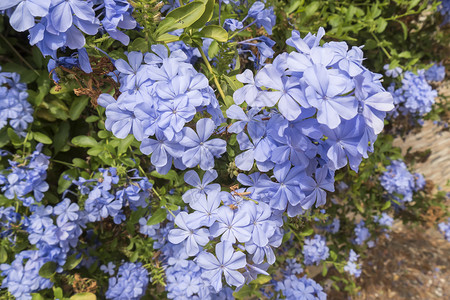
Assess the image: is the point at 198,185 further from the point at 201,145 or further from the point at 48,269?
the point at 48,269

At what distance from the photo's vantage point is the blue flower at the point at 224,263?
88 centimetres

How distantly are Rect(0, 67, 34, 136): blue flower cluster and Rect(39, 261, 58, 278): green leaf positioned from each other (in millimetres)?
574

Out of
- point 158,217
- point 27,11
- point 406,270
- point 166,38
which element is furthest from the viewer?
point 406,270

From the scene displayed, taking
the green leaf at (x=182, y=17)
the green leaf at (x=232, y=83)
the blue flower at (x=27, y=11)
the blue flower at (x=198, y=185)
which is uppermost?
the blue flower at (x=27, y=11)

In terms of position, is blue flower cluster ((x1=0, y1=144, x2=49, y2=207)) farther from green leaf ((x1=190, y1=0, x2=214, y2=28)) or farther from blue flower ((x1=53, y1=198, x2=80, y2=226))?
green leaf ((x1=190, y1=0, x2=214, y2=28))

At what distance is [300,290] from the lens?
1608 mm

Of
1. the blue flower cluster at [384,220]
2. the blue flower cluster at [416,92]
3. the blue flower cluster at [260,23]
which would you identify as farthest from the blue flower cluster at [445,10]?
the blue flower cluster at [260,23]

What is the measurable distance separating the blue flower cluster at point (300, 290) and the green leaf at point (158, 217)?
2.36ft

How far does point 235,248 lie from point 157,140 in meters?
0.38

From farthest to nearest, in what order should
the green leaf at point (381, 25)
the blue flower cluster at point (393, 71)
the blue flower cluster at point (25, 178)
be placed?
the blue flower cluster at point (393, 71), the green leaf at point (381, 25), the blue flower cluster at point (25, 178)

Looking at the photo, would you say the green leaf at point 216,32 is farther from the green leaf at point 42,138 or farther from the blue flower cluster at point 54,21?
the green leaf at point 42,138

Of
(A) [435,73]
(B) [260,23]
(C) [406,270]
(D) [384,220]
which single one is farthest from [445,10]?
(C) [406,270]

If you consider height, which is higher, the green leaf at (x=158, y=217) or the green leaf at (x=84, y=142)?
the green leaf at (x=84, y=142)

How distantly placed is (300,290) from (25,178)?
51.1 inches
